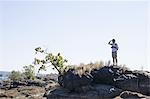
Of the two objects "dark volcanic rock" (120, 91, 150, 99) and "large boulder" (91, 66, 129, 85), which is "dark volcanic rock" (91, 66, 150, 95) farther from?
"dark volcanic rock" (120, 91, 150, 99)

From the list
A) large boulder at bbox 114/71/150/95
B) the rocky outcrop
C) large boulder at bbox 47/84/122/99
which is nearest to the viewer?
large boulder at bbox 47/84/122/99

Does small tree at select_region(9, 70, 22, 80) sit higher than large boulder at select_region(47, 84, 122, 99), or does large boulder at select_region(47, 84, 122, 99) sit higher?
small tree at select_region(9, 70, 22, 80)

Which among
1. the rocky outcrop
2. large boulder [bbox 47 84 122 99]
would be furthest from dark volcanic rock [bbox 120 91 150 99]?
large boulder [bbox 47 84 122 99]

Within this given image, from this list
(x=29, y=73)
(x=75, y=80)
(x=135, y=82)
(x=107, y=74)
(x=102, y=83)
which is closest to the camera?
(x=135, y=82)

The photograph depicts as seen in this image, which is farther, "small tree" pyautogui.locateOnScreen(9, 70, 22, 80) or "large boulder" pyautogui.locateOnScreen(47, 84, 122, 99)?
"small tree" pyautogui.locateOnScreen(9, 70, 22, 80)

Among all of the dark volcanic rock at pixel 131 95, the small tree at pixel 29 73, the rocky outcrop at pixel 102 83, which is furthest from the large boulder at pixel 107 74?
the small tree at pixel 29 73

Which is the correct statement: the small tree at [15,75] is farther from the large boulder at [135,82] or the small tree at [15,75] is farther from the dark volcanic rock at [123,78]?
the large boulder at [135,82]

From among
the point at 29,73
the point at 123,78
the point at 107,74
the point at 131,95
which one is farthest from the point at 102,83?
the point at 29,73

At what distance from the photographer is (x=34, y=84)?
60219 mm

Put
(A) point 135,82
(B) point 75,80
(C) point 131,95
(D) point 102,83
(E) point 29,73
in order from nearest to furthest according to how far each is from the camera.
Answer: (C) point 131,95 → (A) point 135,82 → (B) point 75,80 → (D) point 102,83 → (E) point 29,73

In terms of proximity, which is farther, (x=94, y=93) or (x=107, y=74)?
(x=107, y=74)

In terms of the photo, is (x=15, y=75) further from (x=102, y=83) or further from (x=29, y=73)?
(x=102, y=83)

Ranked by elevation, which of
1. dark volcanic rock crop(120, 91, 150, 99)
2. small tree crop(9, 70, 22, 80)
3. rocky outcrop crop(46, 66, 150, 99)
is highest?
small tree crop(9, 70, 22, 80)

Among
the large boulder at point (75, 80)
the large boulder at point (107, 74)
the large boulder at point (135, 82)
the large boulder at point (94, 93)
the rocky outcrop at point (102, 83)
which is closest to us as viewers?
the large boulder at point (94, 93)
